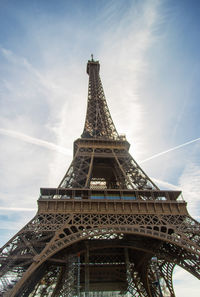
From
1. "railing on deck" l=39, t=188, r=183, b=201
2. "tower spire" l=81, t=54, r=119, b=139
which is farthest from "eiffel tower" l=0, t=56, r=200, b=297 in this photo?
"tower spire" l=81, t=54, r=119, b=139

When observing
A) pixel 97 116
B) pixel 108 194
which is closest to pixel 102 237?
pixel 108 194

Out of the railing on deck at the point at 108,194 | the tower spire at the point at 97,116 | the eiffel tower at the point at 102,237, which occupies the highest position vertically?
the tower spire at the point at 97,116

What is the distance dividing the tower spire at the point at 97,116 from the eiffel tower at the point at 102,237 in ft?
8.17

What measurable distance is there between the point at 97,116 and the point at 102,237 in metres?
16.4

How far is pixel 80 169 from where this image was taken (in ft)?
65.0

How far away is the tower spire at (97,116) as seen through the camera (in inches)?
1046

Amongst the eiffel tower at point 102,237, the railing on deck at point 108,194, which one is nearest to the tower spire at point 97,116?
the eiffel tower at point 102,237

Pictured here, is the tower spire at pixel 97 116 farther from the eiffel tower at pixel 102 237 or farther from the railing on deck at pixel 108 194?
the railing on deck at pixel 108 194

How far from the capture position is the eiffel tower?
43.0ft

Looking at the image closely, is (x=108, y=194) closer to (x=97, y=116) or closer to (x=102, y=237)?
(x=102, y=237)

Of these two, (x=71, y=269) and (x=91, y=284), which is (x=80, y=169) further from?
(x=91, y=284)

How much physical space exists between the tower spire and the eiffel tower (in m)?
2.49

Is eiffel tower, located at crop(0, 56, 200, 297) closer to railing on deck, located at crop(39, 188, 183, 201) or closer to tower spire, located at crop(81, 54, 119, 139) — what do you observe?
railing on deck, located at crop(39, 188, 183, 201)

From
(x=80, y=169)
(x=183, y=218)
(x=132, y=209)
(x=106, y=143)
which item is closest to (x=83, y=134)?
(x=106, y=143)
